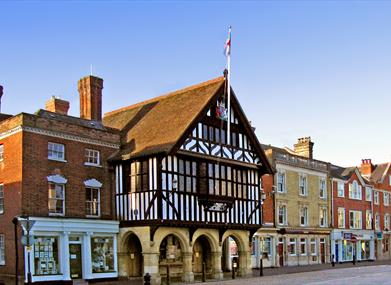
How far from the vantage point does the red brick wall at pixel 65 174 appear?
1105 inches

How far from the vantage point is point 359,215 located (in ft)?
193

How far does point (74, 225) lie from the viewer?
29.4m

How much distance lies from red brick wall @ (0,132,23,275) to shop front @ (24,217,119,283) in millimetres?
946

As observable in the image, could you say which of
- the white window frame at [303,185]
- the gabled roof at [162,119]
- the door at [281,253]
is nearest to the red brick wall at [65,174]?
the gabled roof at [162,119]

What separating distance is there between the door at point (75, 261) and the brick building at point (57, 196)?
50 millimetres

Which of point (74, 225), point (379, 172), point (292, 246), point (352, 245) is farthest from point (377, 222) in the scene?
point (74, 225)

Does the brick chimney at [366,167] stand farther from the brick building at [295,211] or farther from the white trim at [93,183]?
the white trim at [93,183]

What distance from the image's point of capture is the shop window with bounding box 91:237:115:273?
3066 cm

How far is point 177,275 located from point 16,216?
1144 cm

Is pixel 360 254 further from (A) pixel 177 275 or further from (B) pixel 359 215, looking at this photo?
(A) pixel 177 275

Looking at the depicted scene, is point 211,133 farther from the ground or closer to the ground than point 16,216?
farther from the ground

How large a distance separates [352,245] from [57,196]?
36.1 m

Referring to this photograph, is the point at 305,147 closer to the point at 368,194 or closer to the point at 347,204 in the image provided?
the point at 347,204

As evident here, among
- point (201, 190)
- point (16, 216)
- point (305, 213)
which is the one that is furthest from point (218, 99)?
point (305, 213)
